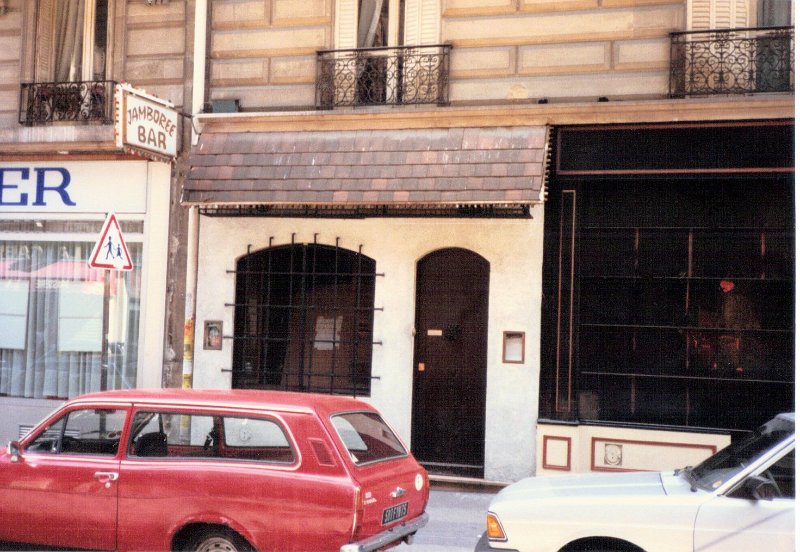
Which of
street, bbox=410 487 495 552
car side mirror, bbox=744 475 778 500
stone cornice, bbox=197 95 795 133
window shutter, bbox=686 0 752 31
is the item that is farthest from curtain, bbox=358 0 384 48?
car side mirror, bbox=744 475 778 500

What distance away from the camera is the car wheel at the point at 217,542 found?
6.40 meters

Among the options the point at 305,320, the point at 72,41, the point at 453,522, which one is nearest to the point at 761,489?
the point at 453,522

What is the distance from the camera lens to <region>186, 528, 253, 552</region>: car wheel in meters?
6.40

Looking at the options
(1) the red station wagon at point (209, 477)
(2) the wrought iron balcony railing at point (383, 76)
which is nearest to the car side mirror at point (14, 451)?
(1) the red station wagon at point (209, 477)

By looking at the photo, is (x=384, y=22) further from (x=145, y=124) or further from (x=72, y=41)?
(x=72, y=41)

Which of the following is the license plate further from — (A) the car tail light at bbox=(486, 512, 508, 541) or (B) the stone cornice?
(B) the stone cornice

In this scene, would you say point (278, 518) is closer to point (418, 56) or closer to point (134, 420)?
point (134, 420)

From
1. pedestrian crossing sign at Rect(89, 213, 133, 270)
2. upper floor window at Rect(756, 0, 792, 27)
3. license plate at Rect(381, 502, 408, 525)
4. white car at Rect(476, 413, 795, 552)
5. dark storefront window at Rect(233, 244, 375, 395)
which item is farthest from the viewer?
dark storefront window at Rect(233, 244, 375, 395)

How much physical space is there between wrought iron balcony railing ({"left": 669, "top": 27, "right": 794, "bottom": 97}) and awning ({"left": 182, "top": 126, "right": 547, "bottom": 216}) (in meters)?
1.84

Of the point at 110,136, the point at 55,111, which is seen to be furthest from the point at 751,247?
the point at 55,111

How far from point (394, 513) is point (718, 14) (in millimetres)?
7287

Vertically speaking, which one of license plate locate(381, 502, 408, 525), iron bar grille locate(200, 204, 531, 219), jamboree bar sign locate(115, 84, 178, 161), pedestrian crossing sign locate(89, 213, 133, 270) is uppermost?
jamboree bar sign locate(115, 84, 178, 161)

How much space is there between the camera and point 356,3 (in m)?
11.9

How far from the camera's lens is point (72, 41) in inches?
518
